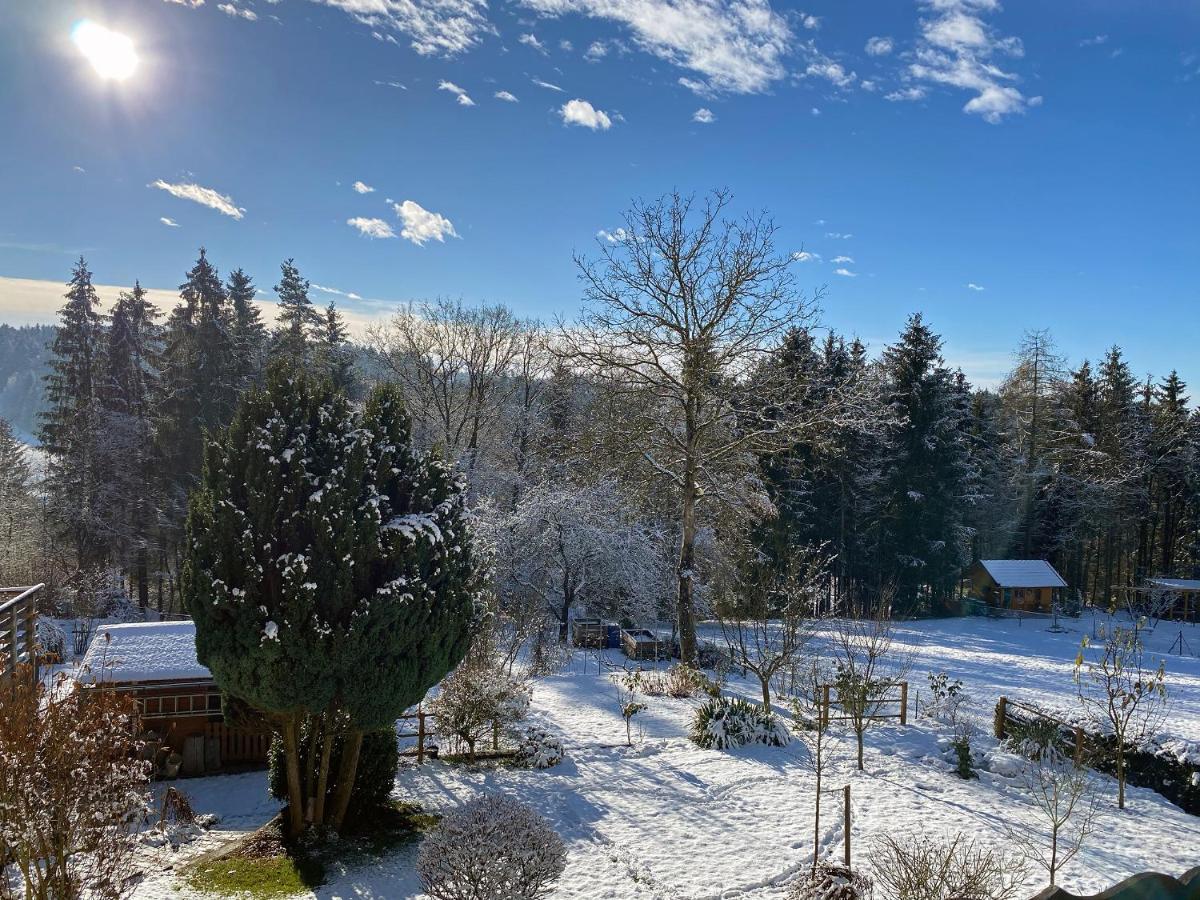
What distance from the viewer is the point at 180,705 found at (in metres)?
10.8

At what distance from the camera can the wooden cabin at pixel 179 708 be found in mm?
10531

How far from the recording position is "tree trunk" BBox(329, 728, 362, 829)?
26.7 feet

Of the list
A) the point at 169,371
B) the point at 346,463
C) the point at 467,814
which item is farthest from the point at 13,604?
the point at 169,371

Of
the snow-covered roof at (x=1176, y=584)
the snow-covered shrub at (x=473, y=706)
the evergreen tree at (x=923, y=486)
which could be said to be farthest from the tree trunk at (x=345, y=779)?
the snow-covered roof at (x=1176, y=584)

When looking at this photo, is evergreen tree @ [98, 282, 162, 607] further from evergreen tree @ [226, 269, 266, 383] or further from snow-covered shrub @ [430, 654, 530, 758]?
snow-covered shrub @ [430, 654, 530, 758]

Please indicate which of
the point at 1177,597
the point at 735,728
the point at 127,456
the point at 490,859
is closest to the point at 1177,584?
the point at 1177,597

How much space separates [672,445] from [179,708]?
37.9 feet

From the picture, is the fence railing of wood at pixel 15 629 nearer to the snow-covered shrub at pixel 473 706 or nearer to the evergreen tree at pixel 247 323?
the snow-covered shrub at pixel 473 706

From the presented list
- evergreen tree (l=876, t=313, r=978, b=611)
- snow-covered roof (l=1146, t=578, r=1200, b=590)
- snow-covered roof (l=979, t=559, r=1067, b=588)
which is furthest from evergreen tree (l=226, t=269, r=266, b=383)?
snow-covered roof (l=1146, t=578, r=1200, b=590)

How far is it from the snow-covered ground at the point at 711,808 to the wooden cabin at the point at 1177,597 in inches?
728

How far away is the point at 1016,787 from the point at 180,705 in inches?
502

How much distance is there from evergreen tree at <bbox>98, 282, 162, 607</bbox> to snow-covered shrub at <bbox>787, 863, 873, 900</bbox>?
25.5m

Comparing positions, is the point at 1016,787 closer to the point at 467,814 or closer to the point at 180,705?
the point at 467,814

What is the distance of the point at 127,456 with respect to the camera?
84.2ft
